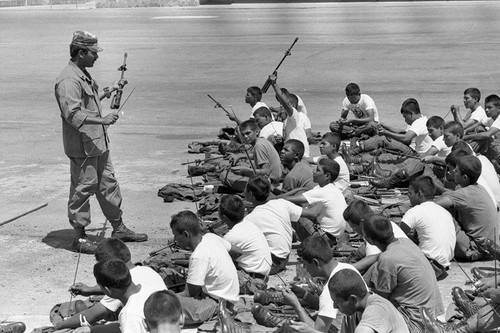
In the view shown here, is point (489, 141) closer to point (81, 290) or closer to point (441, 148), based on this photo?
point (441, 148)

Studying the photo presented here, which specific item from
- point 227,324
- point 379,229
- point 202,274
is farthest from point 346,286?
point 202,274

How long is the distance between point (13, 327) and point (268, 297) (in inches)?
97.1

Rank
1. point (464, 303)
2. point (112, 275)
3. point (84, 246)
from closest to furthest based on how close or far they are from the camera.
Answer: point (112, 275)
point (464, 303)
point (84, 246)

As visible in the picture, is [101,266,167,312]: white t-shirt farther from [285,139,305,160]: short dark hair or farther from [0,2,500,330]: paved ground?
[285,139,305,160]: short dark hair

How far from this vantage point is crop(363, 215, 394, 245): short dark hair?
8.80 m

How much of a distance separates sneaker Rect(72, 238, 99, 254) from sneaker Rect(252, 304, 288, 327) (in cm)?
302

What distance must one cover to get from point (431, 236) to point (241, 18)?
114 ft

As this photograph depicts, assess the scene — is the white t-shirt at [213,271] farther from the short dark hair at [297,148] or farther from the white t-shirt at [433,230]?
the short dark hair at [297,148]

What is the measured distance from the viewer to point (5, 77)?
25812 millimetres

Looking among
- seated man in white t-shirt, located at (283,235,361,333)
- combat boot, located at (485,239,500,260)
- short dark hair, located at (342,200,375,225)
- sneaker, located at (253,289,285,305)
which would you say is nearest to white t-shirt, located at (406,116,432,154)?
combat boot, located at (485,239,500,260)

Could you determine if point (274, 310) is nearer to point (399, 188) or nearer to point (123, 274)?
point (123, 274)

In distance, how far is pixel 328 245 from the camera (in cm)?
834

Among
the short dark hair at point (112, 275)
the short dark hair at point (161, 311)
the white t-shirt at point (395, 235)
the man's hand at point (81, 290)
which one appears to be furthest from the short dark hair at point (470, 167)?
the short dark hair at point (161, 311)

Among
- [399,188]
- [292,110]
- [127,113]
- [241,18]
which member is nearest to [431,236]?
[399,188]
